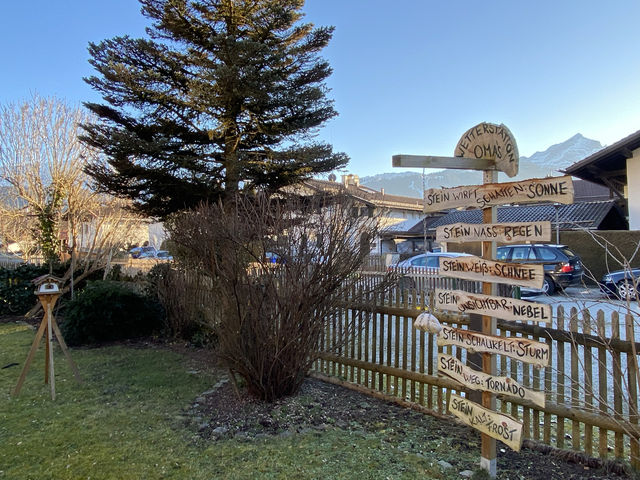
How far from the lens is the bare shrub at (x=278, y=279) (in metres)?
3.89

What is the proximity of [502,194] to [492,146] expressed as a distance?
0.45 metres

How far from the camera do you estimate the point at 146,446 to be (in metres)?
3.36

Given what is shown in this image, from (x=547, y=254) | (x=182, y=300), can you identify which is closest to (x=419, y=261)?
(x=547, y=254)

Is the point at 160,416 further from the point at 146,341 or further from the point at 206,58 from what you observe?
the point at 206,58

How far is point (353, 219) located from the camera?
13.7 feet

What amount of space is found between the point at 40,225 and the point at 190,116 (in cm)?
674

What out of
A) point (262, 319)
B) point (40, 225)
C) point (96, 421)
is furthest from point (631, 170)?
point (40, 225)

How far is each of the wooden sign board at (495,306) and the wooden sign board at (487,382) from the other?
42cm

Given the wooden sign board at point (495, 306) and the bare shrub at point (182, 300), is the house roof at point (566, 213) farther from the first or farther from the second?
the wooden sign board at point (495, 306)

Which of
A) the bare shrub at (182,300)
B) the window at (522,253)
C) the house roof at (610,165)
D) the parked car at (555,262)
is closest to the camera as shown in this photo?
the bare shrub at (182,300)

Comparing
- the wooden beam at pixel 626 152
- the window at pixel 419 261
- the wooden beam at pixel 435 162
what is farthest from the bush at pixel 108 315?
A: the wooden beam at pixel 626 152

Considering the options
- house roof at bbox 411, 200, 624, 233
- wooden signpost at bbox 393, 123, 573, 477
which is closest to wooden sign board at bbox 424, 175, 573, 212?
wooden signpost at bbox 393, 123, 573, 477

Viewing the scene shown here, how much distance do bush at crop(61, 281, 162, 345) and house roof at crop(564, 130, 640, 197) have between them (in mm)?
17257

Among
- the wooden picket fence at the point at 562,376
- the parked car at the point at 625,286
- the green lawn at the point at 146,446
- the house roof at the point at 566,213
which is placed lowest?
the green lawn at the point at 146,446
